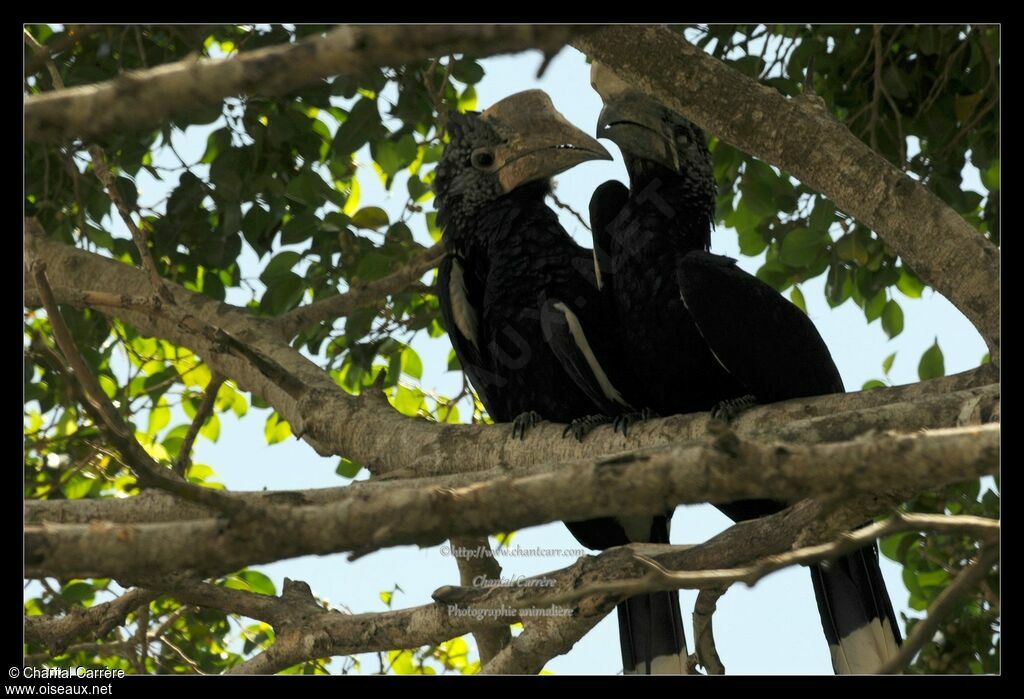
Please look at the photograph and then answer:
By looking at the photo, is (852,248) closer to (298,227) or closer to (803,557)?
(298,227)

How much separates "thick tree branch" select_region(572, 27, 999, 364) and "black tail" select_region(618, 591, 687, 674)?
0.91 meters

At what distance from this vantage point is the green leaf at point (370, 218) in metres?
3.15

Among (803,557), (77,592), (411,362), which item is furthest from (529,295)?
(803,557)

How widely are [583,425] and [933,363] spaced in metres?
1.06

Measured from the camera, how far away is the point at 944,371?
2.95 metres

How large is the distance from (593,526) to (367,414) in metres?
0.62

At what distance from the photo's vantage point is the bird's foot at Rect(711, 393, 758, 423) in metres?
2.23

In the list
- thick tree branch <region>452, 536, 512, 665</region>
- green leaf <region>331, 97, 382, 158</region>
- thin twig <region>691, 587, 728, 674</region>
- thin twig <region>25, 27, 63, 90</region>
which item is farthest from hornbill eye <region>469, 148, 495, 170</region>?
thin twig <region>691, 587, 728, 674</region>

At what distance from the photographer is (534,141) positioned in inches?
115

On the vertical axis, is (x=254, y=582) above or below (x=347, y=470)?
below

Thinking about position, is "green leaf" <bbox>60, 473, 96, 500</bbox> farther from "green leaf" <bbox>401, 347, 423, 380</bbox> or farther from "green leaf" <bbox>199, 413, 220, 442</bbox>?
"green leaf" <bbox>401, 347, 423, 380</bbox>
